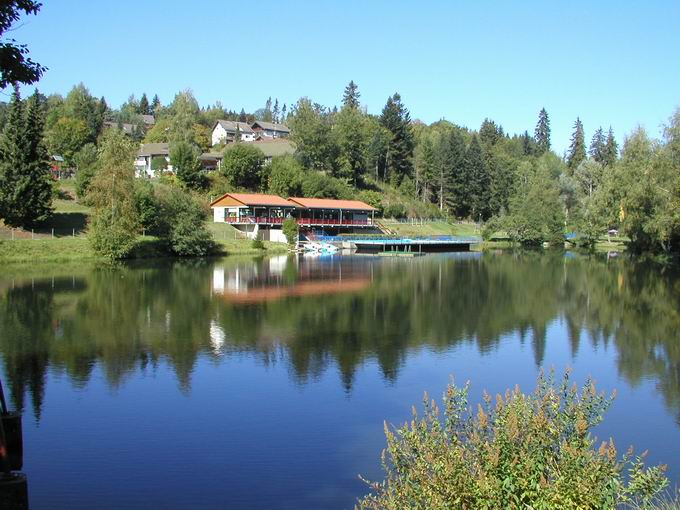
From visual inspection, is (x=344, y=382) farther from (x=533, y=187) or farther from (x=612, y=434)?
(x=533, y=187)

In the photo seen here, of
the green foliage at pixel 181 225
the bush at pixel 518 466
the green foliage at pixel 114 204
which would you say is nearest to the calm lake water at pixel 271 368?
the bush at pixel 518 466

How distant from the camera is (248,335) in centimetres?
2712

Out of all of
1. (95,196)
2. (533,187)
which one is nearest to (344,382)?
(95,196)

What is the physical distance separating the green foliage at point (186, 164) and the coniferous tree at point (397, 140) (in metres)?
36.2

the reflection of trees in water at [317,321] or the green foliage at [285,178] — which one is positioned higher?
the green foliage at [285,178]

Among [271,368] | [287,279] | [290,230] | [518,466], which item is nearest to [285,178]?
[290,230]

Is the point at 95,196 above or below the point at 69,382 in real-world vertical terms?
above

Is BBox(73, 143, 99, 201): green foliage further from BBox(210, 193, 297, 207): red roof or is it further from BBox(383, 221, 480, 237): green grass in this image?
BBox(383, 221, 480, 237): green grass

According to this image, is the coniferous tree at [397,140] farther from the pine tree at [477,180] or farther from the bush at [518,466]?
the bush at [518,466]

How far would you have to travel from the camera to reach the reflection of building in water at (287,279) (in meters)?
39.4

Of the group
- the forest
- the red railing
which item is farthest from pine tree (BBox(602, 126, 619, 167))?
the red railing

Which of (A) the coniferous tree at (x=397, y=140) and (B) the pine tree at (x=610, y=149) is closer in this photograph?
(A) the coniferous tree at (x=397, y=140)

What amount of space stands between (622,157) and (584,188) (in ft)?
119

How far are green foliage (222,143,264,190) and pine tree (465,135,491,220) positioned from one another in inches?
1412
